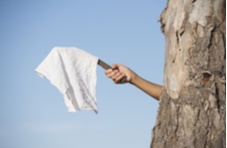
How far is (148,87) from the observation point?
310 cm

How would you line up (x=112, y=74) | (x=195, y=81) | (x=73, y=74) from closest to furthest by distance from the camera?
(x=195, y=81), (x=73, y=74), (x=112, y=74)

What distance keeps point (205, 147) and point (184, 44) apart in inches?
29.2

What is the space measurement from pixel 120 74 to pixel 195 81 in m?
0.85

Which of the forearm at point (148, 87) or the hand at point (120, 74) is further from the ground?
the hand at point (120, 74)

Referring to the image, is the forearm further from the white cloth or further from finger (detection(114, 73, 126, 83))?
the white cloth

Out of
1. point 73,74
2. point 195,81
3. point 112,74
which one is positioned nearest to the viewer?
point 195,81

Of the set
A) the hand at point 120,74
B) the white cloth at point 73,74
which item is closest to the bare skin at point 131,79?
the hand at point 120,74

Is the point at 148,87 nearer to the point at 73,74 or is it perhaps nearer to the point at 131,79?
the point at 131,79

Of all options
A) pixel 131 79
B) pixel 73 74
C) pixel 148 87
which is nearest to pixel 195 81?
pixel 148 87

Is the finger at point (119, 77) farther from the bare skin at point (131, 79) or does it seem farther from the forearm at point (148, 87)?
the forearm at point (148, 87)

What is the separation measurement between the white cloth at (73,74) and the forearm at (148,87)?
399mm

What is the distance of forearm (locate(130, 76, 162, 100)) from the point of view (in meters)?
3.06

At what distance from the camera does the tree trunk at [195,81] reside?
7.86ft

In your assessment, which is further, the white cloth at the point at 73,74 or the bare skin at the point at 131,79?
the bare skin at the point at 131,79
